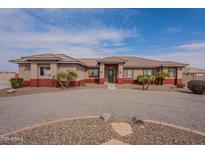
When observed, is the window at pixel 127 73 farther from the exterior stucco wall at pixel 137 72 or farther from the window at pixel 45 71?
the window at pixel 45 71

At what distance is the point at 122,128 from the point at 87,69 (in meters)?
19.1

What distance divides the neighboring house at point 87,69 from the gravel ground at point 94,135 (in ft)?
42.9

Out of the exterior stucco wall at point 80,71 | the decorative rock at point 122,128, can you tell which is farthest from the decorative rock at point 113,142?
the exterior stucco wall at point 80,71

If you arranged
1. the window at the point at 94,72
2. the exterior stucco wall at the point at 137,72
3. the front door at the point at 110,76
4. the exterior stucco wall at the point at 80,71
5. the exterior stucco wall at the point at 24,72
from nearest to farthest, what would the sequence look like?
the exterior stucco wall at the point at 24,72 → the exterior stucco wall at the point at 80,71 → the exterior stucco wall at the point at 137,72 → the front door at the point at 110,76 → the window at the point at 94,72

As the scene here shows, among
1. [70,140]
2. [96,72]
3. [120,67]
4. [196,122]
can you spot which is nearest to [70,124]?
[70,140]

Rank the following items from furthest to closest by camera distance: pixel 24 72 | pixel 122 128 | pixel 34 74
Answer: pixel 24 72 → pixel 34 74 → pixel 122 128

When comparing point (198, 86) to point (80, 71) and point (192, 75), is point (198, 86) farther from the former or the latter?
point (80, 71)

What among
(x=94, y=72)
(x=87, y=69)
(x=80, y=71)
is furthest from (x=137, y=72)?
(x=80, y=71)

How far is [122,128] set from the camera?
15.6ft

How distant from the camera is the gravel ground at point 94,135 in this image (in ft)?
12.8

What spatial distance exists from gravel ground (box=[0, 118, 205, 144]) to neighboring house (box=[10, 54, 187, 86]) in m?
13.1

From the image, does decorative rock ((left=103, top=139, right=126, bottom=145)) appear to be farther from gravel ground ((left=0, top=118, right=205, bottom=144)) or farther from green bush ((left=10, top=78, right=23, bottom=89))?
green bush ((left=10, top=78, right=23, bottom=89))

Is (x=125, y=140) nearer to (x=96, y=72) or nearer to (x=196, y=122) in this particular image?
(x=196, y=122)

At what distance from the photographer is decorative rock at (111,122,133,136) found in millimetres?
4441
